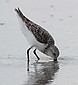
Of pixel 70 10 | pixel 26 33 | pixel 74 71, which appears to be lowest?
pixel 74 71

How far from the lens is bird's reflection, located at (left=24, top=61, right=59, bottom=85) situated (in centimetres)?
808

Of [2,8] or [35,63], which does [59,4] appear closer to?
[2,8]

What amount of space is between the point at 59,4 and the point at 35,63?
22.9ft

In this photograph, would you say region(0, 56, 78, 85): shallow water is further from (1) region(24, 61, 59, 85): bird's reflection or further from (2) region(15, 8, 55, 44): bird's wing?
(2) region(15, 8, 55, 44): bird's wing

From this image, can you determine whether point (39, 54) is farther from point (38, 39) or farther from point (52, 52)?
point (38, 39)

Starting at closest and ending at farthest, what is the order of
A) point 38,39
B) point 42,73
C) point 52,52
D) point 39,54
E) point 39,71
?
point 42,73
point 39,71
point 38,39
point 52,52
point 39,54

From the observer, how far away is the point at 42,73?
875cm

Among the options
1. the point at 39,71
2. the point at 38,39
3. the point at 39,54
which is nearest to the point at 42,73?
the point at 39,71

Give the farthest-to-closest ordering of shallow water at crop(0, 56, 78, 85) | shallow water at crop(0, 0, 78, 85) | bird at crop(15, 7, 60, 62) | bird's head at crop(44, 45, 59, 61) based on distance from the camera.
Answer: bird's head at crop(44, 45, 59, 61), bird at crop(15, 7, 60, 62), shallow water at crop(0, 0, 78, 85), shallow water at crop(0, 56, 78, 85)

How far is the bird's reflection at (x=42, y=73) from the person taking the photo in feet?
26.5

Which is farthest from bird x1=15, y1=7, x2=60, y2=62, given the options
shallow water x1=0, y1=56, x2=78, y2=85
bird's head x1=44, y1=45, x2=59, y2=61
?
shallow water x1=0, y1=56, x2=78, y2=85

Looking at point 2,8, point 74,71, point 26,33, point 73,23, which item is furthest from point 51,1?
point 74,71

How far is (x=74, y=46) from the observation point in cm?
1081

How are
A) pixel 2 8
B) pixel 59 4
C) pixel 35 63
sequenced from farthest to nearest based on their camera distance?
pixel 59 4 → pixel 2 8 → pixel 35 63
